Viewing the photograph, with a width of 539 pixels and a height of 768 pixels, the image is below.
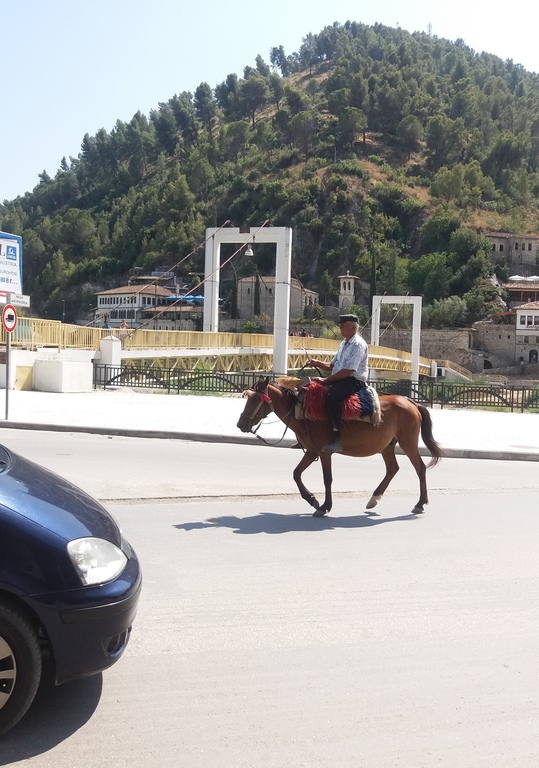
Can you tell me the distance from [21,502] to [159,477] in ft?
22.3

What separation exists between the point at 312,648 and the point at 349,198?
430 ft

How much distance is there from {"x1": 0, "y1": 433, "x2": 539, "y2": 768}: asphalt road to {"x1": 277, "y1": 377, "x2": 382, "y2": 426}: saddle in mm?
1137

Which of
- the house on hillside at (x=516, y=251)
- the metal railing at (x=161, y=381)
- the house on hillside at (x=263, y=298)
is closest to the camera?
the metal railing at (x=161, y=381)

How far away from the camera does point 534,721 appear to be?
3660 millimetres

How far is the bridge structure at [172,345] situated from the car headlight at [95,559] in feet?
57.9

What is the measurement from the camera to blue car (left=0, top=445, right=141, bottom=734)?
320 centimetres

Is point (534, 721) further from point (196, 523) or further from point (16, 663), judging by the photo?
point (196, 523)

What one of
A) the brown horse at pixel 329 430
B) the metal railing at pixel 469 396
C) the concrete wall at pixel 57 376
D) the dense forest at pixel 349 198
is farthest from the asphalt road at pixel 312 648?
the dense forest at pixel 349 198

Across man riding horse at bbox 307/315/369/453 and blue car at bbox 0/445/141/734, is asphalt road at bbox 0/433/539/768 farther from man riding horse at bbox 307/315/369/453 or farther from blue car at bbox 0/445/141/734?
man riding horse at bbox 307/315/369/453

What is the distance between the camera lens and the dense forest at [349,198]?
120375 millimetres

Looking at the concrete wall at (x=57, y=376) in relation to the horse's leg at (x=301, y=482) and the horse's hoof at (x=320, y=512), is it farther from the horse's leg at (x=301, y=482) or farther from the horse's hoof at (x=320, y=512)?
the horse's hoof at (x=320, y=512)

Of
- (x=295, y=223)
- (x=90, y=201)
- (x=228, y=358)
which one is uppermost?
(x=90, y=201)

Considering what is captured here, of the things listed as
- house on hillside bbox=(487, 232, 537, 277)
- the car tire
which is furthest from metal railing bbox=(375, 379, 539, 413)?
house on hillside bbox=(487, 232, 537, 277)

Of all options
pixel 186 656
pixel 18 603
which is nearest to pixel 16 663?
pixel 18 603
